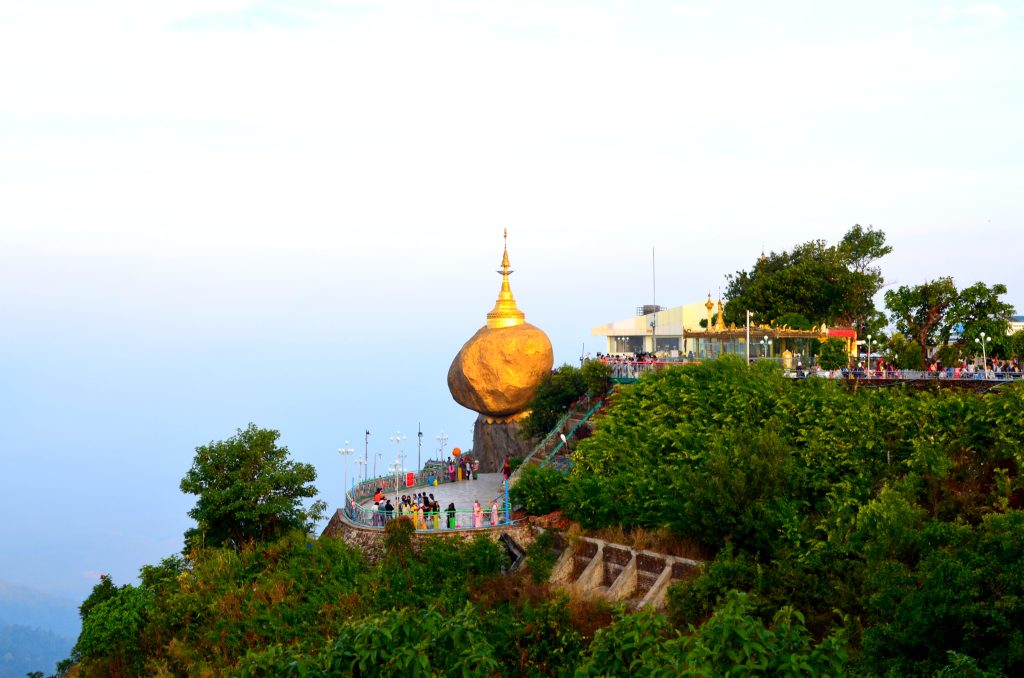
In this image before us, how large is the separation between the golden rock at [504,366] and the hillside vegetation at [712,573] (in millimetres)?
10144

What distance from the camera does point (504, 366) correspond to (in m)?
49.0

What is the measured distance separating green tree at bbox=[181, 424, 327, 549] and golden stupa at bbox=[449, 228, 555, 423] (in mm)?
10530

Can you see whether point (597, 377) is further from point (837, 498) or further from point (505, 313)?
point (837, 498)

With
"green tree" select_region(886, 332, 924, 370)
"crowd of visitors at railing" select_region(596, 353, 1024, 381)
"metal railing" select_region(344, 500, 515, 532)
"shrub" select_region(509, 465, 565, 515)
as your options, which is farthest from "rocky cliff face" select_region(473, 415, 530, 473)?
"green tree" select_region(886, 332, 924, 370)

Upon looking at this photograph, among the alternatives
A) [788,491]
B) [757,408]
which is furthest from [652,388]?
[788,491]

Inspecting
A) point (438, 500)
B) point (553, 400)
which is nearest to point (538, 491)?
point (438, 500)

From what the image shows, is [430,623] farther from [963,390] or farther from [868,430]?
[963,390]

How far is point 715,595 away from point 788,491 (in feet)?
13.8

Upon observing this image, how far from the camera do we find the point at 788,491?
29938 millimetres

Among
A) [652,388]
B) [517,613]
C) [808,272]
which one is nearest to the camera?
[517,613]

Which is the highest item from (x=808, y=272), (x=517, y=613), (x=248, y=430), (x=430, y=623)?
(x=808, y=272)

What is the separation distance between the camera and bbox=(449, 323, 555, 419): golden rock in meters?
48.9

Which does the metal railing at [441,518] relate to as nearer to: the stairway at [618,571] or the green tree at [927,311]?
the stairway at [618,571]

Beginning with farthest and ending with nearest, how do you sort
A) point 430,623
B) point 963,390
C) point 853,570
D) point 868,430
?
point 963,390
point 868,430
point 853,570
point 430,623
